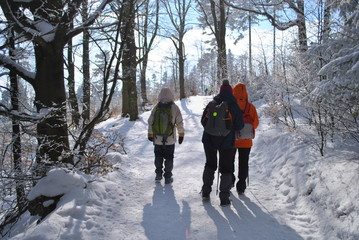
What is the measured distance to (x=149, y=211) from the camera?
12.0ft

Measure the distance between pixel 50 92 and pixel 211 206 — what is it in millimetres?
3166

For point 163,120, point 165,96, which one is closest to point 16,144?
point 163,120

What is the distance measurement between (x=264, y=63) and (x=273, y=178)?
4.62 meters

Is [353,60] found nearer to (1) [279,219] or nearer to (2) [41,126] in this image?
(1) [279,219]

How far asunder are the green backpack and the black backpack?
46.3 inches

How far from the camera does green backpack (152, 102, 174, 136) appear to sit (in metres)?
4.74

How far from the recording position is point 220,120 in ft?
12.2

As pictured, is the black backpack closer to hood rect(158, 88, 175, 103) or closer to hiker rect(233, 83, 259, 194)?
hiker rect(233, 83, 259, 194)

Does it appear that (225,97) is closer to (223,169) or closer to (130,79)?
(223,169)

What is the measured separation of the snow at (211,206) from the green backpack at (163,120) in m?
1.04

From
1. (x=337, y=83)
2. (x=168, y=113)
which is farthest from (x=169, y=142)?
(x=337, y=83)

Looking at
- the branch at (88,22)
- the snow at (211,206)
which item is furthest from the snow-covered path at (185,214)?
the branch at (88,22)

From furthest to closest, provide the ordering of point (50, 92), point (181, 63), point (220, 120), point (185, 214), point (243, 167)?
point (181, 63), point (243, 167), point (50, 92), point (220, 120), point (185, 214)

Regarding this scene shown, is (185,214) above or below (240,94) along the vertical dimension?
below
